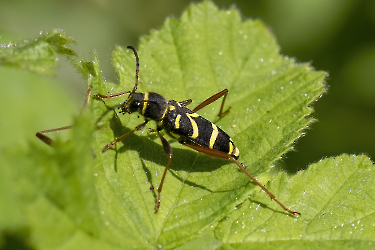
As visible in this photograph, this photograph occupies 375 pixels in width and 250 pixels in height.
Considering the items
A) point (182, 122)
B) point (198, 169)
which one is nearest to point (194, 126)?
point (182, 122)

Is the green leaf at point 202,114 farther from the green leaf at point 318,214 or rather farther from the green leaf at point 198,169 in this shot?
the green leaf at point 318,214

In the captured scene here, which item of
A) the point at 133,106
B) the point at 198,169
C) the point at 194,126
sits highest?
the point at 133,106

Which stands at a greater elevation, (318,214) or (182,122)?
(182,122)

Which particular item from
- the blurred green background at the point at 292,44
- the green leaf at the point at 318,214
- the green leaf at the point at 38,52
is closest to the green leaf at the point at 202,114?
the green leaf at the point at 318,214

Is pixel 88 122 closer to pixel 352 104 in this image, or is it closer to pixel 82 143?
pixel 82 143

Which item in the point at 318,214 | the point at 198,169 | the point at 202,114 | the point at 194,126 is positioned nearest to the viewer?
the point at 318,214

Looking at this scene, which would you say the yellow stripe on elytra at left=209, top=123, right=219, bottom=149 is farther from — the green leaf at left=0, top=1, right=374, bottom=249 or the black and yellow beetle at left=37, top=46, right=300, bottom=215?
the green leaf at left=0, top=1, right=374, bottom=249

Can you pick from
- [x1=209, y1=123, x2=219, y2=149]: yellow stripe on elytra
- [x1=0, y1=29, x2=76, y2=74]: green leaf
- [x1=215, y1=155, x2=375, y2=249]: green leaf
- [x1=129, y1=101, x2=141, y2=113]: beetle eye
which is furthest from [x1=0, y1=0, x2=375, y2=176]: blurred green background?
[x1=215, y1=155, x2=375, y2=249]: green leaf

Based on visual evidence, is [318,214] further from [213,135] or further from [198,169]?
[213,135]

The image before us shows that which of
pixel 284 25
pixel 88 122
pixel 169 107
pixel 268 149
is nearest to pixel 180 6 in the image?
pixel 284 25

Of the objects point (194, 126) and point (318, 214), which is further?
point (194, 126)
